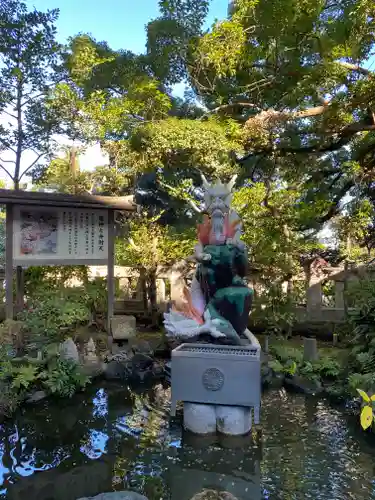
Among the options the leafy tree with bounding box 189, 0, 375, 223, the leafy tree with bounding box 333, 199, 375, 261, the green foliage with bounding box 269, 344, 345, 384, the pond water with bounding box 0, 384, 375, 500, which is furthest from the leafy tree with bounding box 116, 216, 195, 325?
the pond water with bounding box 0, 384, 375, 500

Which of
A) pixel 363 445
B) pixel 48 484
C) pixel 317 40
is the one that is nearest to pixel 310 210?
pixel 317 40

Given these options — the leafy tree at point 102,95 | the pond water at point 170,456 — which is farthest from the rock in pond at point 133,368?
the leafy tree at point 102,95

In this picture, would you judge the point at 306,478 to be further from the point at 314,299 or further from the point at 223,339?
the point at 314,299

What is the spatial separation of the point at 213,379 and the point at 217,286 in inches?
51.7

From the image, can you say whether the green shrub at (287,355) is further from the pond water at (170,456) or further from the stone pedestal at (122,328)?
the stone pedestal at (122,328)

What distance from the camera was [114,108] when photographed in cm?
1013

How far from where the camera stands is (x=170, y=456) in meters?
4.90

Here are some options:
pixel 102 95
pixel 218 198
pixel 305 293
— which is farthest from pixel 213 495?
pixel 102 95

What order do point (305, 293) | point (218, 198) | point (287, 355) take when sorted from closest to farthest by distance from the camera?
1. point (218, 198)
2. point (287, 355)
3. point (305, 293)

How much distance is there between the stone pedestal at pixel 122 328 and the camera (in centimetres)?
918

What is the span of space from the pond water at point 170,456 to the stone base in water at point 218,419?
15 cm

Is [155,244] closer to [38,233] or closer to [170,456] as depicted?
[38,233]

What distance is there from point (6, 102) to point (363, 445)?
11.4 meters

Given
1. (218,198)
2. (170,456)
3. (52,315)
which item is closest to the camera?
(170,456)
